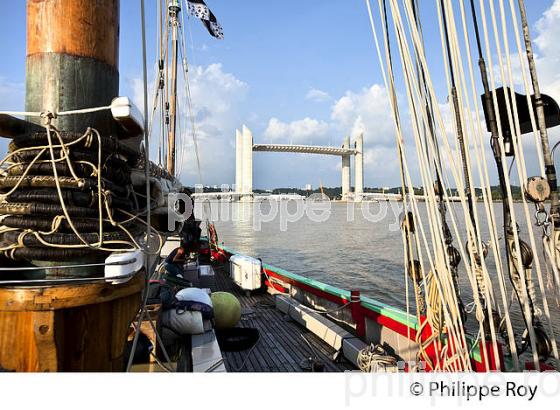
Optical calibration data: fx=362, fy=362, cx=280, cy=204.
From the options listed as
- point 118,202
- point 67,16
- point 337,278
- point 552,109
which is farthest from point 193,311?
point 337,278

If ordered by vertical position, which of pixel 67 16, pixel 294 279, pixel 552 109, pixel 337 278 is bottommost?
pixel 337 278

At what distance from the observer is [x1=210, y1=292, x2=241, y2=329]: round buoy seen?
4934mm

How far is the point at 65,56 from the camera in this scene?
139cm

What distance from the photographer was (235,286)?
8.33 metres

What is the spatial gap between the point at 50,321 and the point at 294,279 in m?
6.44

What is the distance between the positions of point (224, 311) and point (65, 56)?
4093 millimetres
